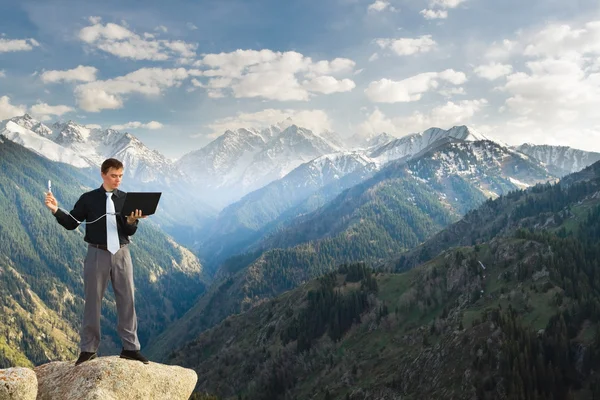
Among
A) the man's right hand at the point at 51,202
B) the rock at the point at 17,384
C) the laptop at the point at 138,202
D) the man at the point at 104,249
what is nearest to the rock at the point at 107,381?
the man at the point at 104,249

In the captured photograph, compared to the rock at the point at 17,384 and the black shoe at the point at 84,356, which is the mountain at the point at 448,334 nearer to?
the black shoe at the point at 84,356

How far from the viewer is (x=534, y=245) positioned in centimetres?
13375

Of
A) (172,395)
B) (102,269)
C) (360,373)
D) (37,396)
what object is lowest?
(360,373)

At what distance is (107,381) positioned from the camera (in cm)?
1498

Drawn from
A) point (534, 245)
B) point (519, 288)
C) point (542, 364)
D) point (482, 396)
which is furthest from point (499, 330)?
point (534, 245)

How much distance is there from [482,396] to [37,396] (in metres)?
80.5

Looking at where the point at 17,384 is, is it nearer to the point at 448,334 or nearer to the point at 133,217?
the point at 133,217

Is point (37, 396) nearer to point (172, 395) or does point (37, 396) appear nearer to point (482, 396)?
point (172, 395)

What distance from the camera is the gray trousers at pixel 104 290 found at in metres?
15.6

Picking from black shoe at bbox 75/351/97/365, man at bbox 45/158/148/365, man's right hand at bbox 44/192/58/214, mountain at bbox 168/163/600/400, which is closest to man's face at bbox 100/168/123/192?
man at bbox 45/158/148/365

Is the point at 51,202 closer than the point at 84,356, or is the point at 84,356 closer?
the point at 51,202

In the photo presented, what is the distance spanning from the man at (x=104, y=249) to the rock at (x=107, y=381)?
708mm

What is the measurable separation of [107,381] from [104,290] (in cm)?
339

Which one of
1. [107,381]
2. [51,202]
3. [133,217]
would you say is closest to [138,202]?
[133,217]
